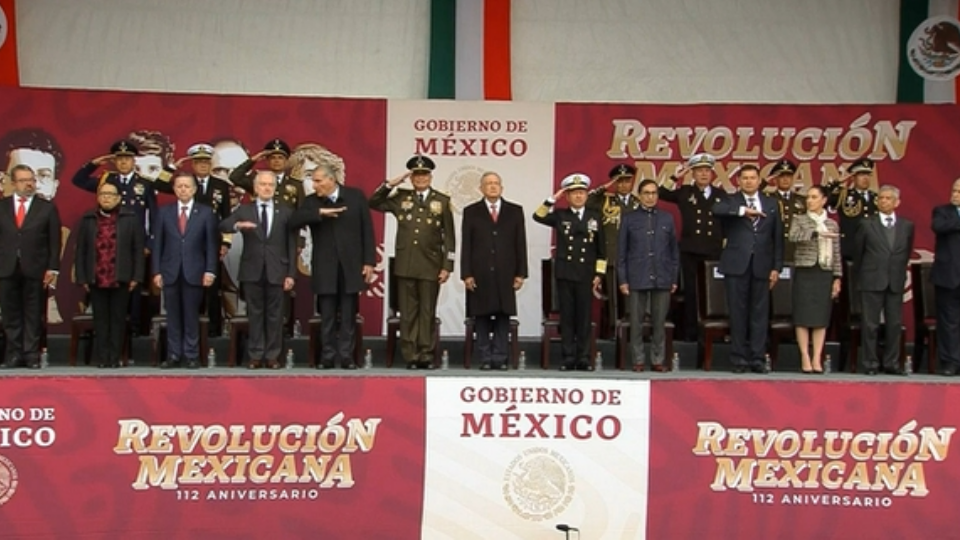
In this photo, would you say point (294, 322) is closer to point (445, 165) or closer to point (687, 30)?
point (445, 165)

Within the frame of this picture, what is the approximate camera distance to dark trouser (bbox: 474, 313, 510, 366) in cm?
934

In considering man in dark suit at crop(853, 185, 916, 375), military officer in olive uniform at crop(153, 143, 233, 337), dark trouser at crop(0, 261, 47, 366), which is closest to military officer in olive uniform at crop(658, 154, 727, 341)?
man in dark suit at crop(853, 185, 916, 375)

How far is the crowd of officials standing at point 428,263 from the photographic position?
357 inches

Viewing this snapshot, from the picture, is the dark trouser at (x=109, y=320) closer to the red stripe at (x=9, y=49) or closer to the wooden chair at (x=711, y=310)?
the red stripe at (x=9, y=49)

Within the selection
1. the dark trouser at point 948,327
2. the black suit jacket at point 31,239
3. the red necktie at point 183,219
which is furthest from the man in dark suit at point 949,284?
the black suit jacket at point 31,239

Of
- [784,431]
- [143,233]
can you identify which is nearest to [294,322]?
[143,233]

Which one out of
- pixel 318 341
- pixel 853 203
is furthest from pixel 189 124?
pixel 853 203

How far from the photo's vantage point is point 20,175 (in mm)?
9156

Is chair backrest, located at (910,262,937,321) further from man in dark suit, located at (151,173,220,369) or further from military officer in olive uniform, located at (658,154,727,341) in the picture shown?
man in dark suit, located at (151,173,220,369)

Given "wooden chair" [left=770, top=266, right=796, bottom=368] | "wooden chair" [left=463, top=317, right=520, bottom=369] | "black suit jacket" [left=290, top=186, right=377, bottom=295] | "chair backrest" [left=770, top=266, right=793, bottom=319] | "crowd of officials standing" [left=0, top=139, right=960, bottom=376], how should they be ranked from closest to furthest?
"crowd of officials standing" [left=0, top=139, right=960, bottom=376], "black suit jacket" [left=290, top=186, right=377, bottom=295], "wooden chair" [left=463, top=317, right=520, bottom=369], "wooden chair" [left=770, top=266, right=796, bottom=368], "chair backrest" [left=770, top=266, right=793, bottom=319]

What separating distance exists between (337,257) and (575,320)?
5.82 ft

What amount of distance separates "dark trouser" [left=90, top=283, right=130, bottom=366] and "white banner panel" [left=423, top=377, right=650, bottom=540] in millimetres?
2403

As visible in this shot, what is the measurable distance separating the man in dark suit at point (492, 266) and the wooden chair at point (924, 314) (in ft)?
9.99

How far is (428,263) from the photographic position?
934 centimetres
